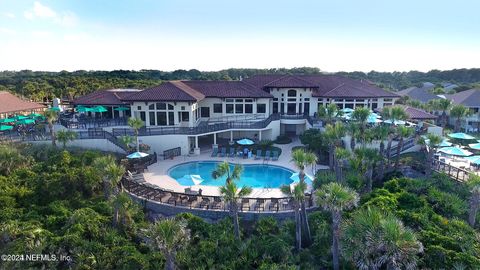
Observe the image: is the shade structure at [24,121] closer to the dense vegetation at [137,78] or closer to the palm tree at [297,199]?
the dense vegetation at [137,78]

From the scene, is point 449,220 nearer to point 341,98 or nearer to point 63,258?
point 63,258

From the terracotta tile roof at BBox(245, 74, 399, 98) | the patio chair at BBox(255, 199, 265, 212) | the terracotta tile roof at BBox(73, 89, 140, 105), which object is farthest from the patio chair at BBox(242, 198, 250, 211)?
the terracotta tile roof at BBox(245, 74, 399, 98)

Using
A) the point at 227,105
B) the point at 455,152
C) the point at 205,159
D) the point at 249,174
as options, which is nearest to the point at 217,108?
the point at 227,105

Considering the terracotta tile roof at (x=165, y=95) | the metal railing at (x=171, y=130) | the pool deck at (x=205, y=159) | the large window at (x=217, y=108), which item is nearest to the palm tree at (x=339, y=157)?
the pool deck at (x=205, y=159)

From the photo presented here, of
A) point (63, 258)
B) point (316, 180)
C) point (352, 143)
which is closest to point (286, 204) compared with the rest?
point (316, 180)

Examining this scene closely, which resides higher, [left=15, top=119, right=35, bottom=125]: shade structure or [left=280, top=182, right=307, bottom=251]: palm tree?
Result: [left=15, top=119, right=35, bottom=125]: shade structure

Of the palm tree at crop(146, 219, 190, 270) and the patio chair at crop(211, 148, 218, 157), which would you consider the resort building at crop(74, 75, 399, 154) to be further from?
the palm tree at crop(146, 219, 190, 270)
